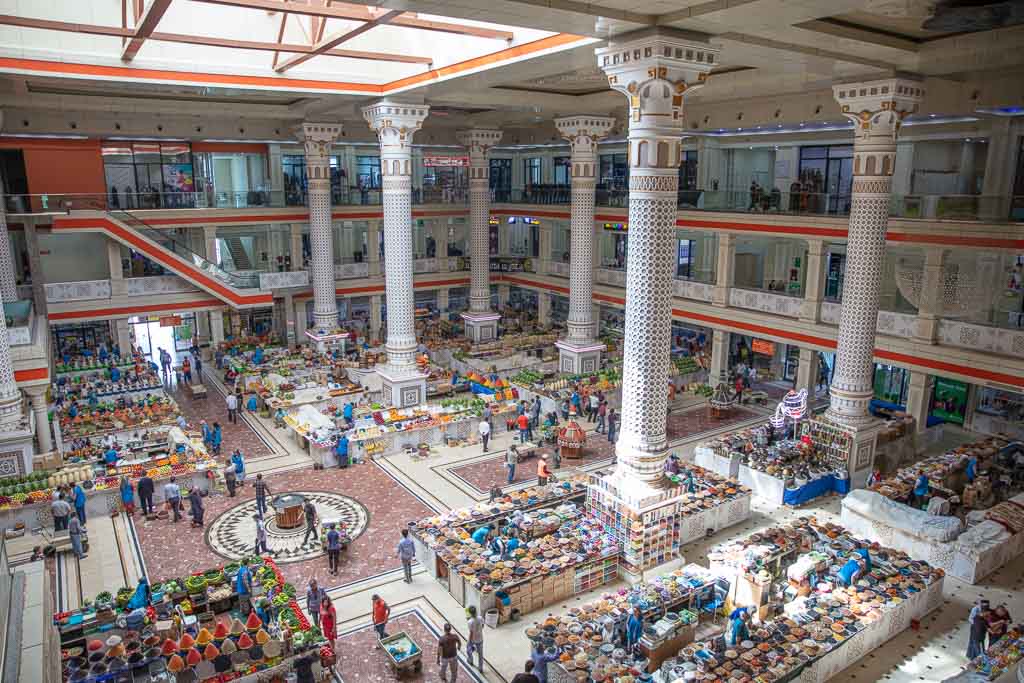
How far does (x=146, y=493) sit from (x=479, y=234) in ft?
48.8

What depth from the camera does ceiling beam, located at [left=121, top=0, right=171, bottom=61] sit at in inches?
422

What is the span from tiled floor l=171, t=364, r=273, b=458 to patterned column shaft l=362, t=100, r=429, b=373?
392 centimetres

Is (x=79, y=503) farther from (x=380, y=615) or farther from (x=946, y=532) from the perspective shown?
(x=946, y=532)

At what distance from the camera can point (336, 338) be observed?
23656mm

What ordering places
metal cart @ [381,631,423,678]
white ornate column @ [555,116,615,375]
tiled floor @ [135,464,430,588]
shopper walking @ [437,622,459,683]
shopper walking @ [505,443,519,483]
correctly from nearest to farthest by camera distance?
shopper walking @ [437,622,459,683] → metal cart @ [381,631,423,678] → tiled floor @ [135,464,430,588] → shopper walking @ [505,443,519,483] → white ornate column @ [555,116,615,375]

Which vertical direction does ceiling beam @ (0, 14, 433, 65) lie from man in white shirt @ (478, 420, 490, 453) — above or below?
above

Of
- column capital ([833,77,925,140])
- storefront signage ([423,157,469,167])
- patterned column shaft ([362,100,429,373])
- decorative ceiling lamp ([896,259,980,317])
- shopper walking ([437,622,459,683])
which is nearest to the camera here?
shopper walking ([437,622,459,683])

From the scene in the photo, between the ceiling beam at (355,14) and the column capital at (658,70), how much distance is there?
108 inches

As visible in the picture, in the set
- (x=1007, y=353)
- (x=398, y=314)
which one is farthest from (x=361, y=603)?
(x=1007, y=353)

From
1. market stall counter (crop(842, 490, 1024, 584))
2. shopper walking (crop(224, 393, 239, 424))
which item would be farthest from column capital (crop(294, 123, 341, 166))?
market stall counter (crop(842, 490, 1024, 584))

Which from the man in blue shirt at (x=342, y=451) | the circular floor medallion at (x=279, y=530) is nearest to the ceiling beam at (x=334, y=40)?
the man in blue shirt at (x=342, y=451)

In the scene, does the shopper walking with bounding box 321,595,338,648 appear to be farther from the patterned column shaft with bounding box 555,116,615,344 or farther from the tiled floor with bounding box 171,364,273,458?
the patterned column shaft with bounding box 555,116,615,344

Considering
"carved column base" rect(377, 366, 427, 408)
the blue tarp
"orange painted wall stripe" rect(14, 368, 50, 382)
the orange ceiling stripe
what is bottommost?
the blue tarp

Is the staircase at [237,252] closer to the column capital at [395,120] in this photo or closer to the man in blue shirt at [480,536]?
the column capital at [395,120]
